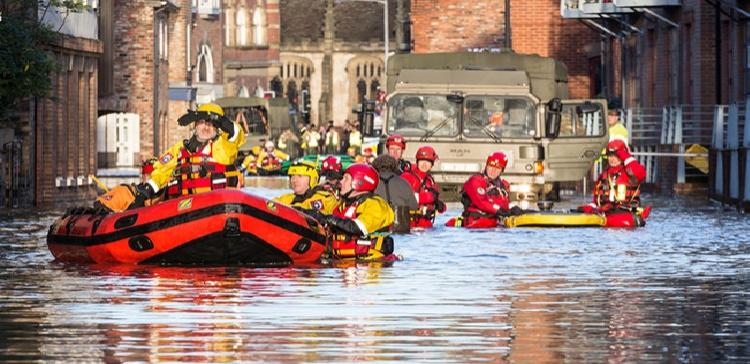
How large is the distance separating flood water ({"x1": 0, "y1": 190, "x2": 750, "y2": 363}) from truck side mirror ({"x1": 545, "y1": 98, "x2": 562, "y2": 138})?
41.7 feet

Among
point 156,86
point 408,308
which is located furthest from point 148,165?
point 156,86

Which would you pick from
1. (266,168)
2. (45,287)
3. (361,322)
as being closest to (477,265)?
(45,287)

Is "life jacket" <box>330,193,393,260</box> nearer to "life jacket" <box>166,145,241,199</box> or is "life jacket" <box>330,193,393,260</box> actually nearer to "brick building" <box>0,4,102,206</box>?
"life jacket" <box>166,145,241,199</box>

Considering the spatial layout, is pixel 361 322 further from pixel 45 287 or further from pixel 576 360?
pixel 45 287

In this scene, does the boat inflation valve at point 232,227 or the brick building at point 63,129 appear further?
the brick building at point 63,129

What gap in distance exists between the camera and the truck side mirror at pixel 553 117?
41406mm

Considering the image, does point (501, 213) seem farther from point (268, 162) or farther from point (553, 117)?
point (268, 162)

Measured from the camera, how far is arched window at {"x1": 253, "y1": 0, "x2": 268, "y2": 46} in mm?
184875

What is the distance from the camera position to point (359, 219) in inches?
955

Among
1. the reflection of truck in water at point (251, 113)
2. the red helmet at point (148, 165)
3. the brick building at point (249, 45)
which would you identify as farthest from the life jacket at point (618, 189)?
the brick building at point (249, 45)

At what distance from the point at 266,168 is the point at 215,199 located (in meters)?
55.6

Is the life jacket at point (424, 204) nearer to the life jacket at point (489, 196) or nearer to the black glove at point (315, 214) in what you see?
the life jacket at point (489, 196)

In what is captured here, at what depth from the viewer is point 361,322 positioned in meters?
16.3

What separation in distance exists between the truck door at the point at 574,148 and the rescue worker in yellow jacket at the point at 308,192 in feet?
58.0
